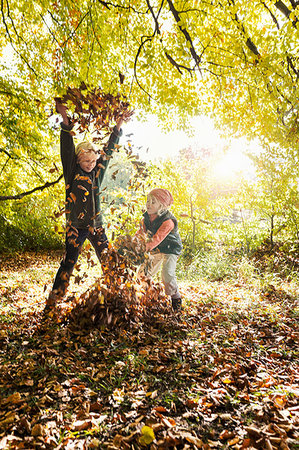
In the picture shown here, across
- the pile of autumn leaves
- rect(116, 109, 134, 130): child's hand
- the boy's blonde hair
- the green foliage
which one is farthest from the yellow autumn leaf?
the green foliage

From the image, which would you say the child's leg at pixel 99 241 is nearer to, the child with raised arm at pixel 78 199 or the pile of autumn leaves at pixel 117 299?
the child with raised arm at pixel 78 199

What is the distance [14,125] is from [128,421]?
5.54 metres

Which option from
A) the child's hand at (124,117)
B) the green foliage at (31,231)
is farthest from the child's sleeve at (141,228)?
the green foliage at (31,231)

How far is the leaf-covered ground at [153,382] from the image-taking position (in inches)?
57.6

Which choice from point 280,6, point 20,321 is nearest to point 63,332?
point 20,321

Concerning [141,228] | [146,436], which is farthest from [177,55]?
[146,436]

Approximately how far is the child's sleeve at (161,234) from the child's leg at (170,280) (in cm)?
31

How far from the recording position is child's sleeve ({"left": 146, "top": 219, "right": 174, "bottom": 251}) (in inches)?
127

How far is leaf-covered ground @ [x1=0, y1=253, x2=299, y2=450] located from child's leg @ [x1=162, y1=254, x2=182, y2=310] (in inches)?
7.9

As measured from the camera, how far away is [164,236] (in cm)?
333

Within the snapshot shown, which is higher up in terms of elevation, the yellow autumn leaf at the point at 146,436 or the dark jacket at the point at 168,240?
the dark jacket at the point at 168,240

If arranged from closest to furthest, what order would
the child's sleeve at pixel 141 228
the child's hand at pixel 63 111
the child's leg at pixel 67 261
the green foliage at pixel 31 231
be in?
the child's hand at pixel 63 111 → the child's leg at pixel 67 261 → the child's sleeve at pixel 141 228 → the green foliage at pixel 31 231

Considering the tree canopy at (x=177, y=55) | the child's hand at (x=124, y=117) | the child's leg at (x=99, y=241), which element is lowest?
the child's leg at (x=99, y=241)

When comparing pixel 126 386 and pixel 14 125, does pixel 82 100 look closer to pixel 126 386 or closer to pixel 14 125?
pixel 126 386
